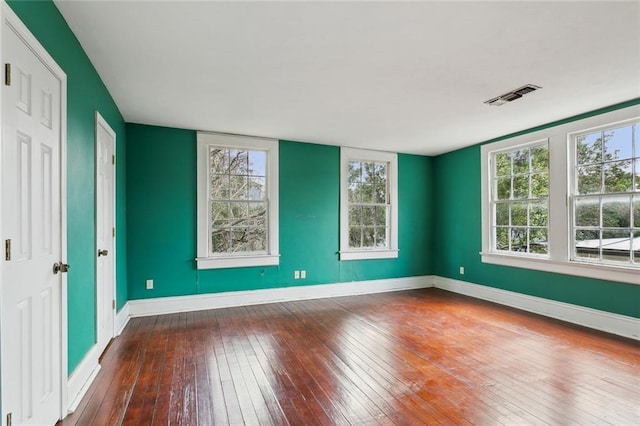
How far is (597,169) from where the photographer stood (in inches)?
146

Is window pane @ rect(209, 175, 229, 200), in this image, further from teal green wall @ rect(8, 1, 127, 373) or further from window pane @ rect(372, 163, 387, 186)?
window pane @ rect(372, 163, 387, 186)

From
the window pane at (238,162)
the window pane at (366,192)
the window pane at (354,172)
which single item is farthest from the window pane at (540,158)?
the window pane at (238,162)

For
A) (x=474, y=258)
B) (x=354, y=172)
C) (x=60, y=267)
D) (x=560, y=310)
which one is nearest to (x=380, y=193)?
(x=354, y=172)

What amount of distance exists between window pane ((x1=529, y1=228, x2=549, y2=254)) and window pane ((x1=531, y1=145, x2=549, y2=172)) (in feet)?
2.76

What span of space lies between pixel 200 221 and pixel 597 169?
508cm

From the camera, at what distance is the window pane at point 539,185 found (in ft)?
13.9

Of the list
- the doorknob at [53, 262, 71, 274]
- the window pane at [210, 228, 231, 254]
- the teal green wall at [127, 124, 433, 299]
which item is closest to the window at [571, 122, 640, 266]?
the teal green wall at [127, 124, 433, 299]

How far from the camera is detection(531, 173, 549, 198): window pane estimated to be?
4.24 m

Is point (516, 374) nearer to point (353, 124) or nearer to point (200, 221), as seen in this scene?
point (353, 124)

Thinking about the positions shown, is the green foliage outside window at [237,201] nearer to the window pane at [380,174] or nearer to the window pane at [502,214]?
the window pane at [380,174]

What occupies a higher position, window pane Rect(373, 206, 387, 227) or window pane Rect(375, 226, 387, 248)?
window pane Rect(373, 206, 387, 227)

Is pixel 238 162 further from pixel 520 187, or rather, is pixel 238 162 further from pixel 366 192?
pixel 520 187

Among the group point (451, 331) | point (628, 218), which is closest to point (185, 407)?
point (451, 331)

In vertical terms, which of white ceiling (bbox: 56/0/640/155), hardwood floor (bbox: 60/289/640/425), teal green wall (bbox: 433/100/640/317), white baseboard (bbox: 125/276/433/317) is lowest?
hardwood floor (bbox: 60/289/640/425)
